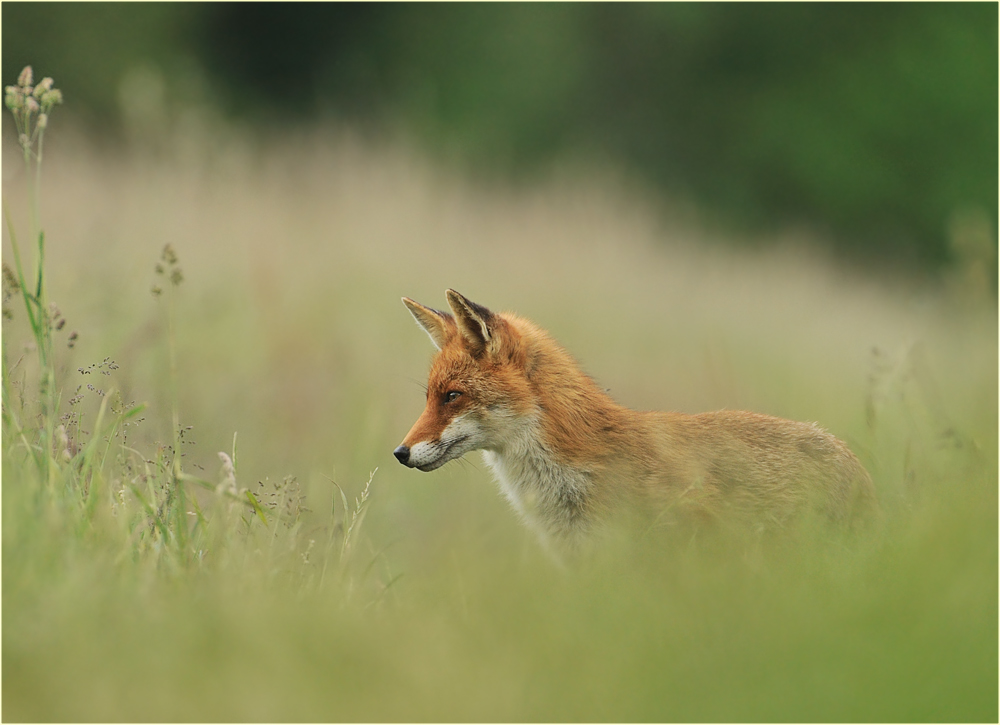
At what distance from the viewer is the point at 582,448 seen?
489 cm

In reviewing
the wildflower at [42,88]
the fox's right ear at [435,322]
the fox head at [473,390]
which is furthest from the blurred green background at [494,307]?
the wildflower at [42,88]

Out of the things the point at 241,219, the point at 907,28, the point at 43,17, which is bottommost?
the point at 241,219

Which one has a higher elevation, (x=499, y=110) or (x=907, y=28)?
(x=907, y=28)

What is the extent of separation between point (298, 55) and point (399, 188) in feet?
43.1

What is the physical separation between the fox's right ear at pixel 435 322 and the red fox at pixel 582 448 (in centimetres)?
2

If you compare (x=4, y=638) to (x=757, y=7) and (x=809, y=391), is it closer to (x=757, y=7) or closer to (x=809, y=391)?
(x=809, y=391)

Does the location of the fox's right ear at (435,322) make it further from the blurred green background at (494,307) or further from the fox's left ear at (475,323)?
the blurred green background at (494,307)

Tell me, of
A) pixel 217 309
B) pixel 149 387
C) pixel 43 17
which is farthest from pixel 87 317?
pixel 43 17

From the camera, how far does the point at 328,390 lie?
864 centimetres

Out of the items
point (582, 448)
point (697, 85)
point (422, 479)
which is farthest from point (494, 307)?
point (697, 85)

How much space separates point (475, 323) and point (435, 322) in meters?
0.40

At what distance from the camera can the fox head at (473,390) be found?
15.9 ft

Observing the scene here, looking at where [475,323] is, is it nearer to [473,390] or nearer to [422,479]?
[473,390]

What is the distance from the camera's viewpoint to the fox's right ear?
17.4 ft
